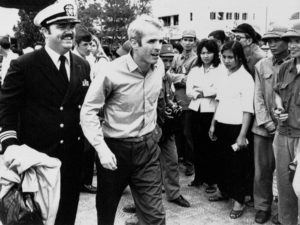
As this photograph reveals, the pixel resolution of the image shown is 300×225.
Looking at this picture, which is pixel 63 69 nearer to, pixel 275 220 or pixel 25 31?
pixel 275 220

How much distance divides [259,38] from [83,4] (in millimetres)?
48975

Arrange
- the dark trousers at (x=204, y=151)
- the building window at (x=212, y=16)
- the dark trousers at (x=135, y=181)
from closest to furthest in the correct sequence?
the dark trousers at (x=135, y=181) < the dark trousers at (x=204, y=151) < the building window at (x=212, y=16)

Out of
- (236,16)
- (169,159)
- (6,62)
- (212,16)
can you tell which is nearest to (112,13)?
(212,16)

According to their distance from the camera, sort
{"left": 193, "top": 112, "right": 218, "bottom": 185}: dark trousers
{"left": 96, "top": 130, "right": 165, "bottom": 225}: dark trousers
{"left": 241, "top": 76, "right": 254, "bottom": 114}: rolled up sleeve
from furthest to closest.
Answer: {"left": 193, "top": 112, "right": 218, "bottom": 185}: dark trousers, {"left": 241, "top": 76, "right": 254, "bottom": 114}: rolled up sleeve, {"left": 96, "top": 130, "right": 165, "bottom": 225}: dark trousers

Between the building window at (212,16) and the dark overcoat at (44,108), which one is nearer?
the dark overcoat at (44,108)

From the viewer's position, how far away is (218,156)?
5.51 meters

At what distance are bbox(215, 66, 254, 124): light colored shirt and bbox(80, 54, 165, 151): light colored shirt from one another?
1535 millimetres

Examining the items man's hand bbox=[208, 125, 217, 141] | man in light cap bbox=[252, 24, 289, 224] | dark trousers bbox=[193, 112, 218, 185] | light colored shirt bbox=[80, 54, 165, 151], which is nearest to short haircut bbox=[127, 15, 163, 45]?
light colored shirt bbox=[80, 54, 165, 151]

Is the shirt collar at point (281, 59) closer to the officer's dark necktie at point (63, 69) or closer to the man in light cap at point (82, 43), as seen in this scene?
the officer's dark necktie at point (63, 69)

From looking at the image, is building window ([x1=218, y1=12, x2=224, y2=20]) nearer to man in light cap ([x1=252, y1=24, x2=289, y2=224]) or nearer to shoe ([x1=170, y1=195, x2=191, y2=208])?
shoe ([x1=170, y1=195, x2=191, y2=208])

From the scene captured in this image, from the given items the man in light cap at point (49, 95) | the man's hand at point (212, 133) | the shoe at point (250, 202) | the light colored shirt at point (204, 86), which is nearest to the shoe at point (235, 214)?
the shoe at point (250, 202)

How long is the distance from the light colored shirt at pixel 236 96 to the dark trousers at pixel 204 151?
1.99ft

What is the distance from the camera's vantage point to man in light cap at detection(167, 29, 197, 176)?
239 inches

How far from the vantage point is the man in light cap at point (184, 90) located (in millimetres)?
6074
